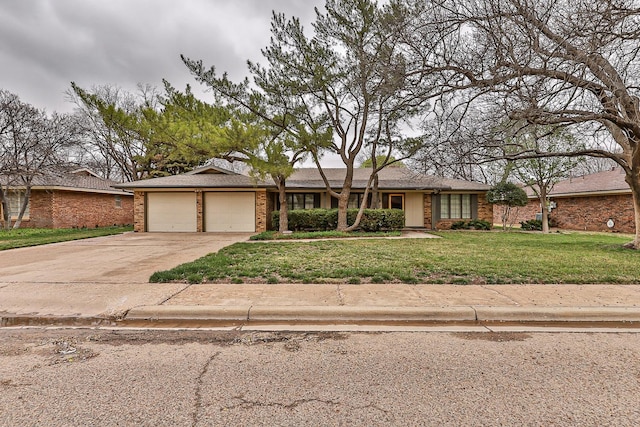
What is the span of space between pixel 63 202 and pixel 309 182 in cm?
1468

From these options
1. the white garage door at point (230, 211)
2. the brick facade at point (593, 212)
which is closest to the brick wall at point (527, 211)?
the brick facade at point (593, 212)

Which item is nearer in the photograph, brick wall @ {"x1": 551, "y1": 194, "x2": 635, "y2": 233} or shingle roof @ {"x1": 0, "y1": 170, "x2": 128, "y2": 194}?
brick wall @ {"x1": 551, "y1": 194, "x2": 635, "y2": 233}

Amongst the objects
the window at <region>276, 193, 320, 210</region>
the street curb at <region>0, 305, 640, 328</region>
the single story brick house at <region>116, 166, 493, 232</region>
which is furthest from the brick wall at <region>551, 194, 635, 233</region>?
the street curb at <region>0, 305, 640, 328</region>

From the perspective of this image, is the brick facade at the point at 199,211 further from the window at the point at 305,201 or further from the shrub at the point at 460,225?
the shrub at the point at 460,225

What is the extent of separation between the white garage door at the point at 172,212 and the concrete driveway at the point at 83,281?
790 centimetres

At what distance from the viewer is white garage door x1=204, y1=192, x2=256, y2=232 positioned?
60.2 feet

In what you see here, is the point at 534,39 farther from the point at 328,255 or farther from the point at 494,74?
the point at 328,255

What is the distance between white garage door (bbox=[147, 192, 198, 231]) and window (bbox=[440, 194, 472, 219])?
47.5 ft

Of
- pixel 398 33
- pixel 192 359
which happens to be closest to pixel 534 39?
pixel 398 33

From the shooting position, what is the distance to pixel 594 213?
1970cm

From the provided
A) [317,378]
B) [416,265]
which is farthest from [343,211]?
[317,378]

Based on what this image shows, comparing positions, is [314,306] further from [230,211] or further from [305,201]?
[305,201]

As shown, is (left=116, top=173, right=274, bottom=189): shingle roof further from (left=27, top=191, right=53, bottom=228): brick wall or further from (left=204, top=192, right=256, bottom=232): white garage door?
(left=27, top=191, right=53, bottom=228): brick wall

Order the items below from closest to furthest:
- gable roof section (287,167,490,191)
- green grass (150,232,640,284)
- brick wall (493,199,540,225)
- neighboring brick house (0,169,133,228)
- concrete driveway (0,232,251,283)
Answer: green grass (150,232,640,284)
concrete driveway (0,232,251,283)
gable roof section (287,167,490,191)
neighboring brick house (0,169,133,228)
brick wall (493,199,540,225)
